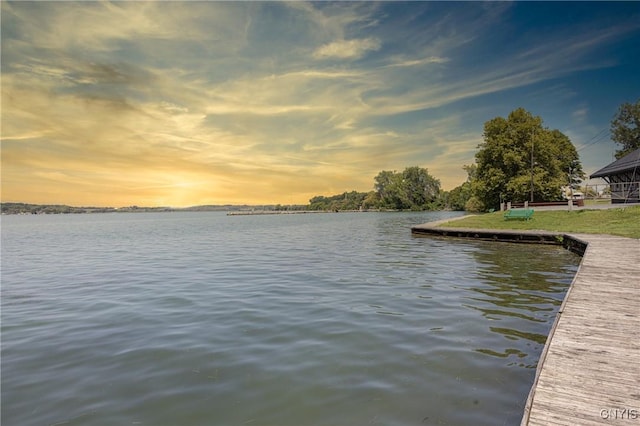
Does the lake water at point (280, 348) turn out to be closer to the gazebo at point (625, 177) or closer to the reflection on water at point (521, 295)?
the reflection on water at point (521, 295)

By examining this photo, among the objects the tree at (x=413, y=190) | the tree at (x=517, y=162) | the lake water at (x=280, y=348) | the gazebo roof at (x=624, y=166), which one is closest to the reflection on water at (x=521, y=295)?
the lake water at (x=280, y=348)

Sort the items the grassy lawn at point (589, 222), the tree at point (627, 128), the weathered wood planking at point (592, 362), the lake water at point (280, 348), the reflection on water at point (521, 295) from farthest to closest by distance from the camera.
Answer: the tree at point (627, 128)
the grassy lawn at point (589, 222)
the reflection on water at point (521, 295)
the lake water at point (280, 348)
the weathered wood planking at point (592, 362)

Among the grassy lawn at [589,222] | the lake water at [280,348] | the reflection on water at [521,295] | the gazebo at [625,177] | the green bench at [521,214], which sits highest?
the gazebo at [625,177]

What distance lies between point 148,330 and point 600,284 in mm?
11537

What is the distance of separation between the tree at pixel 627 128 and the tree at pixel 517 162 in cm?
2681

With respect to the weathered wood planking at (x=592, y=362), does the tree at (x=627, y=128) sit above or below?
above

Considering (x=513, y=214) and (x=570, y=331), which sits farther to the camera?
(x=513, y=214)

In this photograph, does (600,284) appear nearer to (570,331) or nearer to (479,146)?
(570,331)

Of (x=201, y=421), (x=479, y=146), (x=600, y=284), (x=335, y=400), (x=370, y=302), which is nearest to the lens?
(x=201, y=421)

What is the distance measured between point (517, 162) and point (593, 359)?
56.4 m

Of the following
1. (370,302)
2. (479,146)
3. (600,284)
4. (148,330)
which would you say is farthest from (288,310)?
(479,146)

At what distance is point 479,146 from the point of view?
61125 millimetres

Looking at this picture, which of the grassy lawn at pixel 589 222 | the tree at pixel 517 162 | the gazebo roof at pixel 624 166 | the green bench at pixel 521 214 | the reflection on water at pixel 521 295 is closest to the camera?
the reflection on water at pixel 521 295

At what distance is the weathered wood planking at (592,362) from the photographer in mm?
3691
